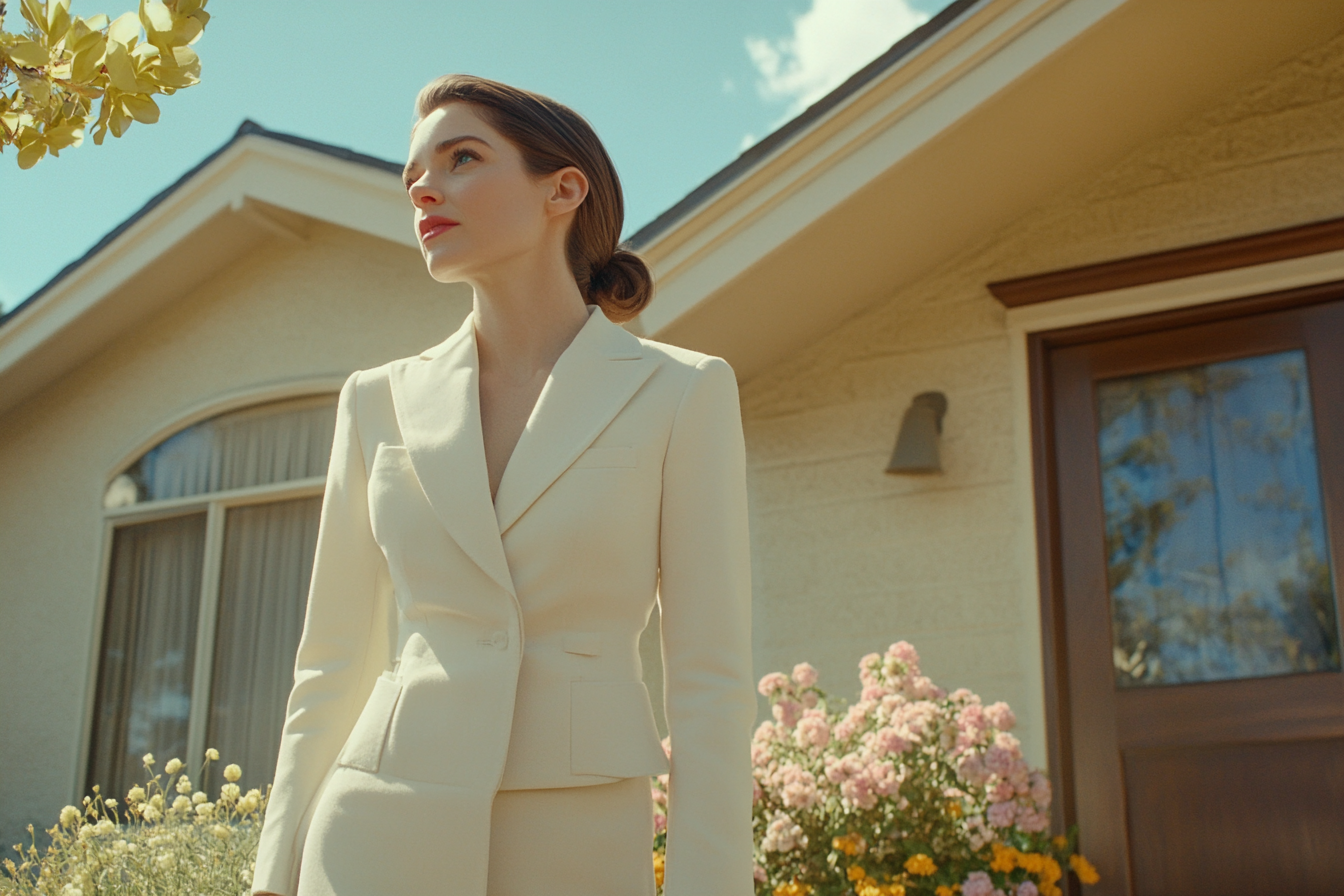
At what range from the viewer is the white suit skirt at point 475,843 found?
157 cm

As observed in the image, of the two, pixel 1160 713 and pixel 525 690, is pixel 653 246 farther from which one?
pixel 525 690

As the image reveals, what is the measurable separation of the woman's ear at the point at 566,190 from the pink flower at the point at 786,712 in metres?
2.47

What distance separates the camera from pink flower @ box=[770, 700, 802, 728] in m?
4.12

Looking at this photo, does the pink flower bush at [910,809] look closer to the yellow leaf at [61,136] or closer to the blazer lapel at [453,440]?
the blazer lapel at [453,440]

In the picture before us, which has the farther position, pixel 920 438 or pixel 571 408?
pixel 920 438

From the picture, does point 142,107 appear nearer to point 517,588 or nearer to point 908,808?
point 517,588

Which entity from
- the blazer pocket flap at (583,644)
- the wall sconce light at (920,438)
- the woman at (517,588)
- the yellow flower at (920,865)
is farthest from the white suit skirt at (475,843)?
the wall sconce light at (920,438)

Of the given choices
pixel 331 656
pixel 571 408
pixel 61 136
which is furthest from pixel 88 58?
pixel 331 656

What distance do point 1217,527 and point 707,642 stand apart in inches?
130

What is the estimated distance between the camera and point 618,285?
211cm

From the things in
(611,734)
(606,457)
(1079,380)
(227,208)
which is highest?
(227,208)

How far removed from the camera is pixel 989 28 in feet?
13.9

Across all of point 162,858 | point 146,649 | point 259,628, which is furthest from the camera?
point 146,649

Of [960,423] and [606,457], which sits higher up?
[960,423]
